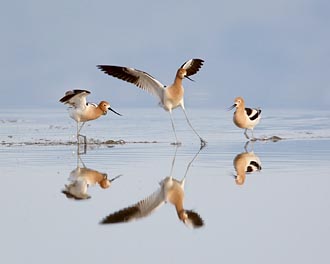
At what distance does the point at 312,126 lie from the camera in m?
16.8

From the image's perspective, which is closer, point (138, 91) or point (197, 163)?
point (197, 163)

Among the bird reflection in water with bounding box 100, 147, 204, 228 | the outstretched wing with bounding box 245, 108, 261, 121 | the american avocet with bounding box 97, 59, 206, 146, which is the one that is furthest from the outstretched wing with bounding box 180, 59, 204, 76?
the bird reflection in water with bounding box 100, 147, 204, 228

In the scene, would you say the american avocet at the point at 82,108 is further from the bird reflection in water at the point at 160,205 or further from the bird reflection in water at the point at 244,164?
the bird reflection in water at the point at 160,205

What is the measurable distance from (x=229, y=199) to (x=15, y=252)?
2292mm

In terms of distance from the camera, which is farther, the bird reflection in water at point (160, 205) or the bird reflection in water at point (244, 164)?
the bird reflection in water at point (244, 164)

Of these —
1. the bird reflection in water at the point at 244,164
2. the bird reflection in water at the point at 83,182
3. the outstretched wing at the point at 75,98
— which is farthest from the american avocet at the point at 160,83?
the bird reflection in water at the point at 83,182

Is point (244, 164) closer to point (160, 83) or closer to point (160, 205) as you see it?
point (160, 205)

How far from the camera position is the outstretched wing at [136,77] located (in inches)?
529

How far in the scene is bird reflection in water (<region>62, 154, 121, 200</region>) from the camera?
7961 millimetres

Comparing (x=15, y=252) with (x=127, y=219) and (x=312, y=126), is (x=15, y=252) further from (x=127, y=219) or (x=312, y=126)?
(x=312, y=126)

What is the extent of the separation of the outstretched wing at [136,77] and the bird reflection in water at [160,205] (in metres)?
5.01

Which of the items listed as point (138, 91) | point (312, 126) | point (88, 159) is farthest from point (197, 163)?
point (138, 91)

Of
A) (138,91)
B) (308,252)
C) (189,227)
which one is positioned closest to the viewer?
(308,252)

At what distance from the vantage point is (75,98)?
45.0ft
